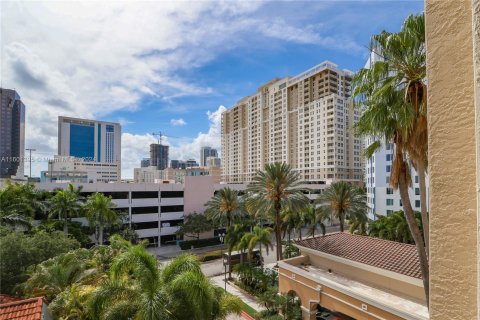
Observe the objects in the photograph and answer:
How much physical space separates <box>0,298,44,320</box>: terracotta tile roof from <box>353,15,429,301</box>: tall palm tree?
484 inches

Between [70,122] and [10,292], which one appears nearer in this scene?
[10,292]

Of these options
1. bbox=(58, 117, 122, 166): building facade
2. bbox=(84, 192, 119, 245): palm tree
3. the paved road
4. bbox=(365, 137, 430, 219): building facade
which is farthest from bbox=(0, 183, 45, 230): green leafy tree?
bbox=(58, 117, 122, 166): building facade

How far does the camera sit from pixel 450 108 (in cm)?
279

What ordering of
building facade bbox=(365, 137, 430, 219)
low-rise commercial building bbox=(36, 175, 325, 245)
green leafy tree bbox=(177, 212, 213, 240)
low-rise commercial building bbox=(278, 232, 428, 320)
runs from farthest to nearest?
building facade bbox=(365, 137, 430, 219) < green leafy tree bbox=(177, 212, 213, 240) < low-rise commercial building bbox=(36, 175, 325, 245) < low-rise commercial building bbox=(278, 232, 428, 320)

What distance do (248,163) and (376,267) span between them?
9338cm

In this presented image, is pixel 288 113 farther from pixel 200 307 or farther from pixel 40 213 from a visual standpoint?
pixel 200 307

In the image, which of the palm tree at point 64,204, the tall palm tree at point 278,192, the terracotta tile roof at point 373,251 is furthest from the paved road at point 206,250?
the terracotta tile roof at point 373,251

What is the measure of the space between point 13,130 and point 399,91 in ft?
337

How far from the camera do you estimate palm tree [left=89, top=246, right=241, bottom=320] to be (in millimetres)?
8312

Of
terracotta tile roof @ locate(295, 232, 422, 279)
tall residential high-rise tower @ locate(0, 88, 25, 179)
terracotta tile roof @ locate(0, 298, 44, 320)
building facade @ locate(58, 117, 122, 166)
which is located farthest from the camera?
building facade @ locate(58, 117, 122, 166)

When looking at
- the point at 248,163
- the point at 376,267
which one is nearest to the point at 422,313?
the point at 376,267

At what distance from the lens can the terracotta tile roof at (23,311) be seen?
844 centimetres

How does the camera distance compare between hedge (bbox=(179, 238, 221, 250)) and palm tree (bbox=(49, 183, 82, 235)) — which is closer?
palm tree (bbox=(49, 183, 82, 235))

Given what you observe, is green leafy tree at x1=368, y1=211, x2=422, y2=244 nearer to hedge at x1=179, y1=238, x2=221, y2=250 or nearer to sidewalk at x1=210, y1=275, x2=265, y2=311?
sidewalk at x1=210, y1=275, x2=265, y2=311
